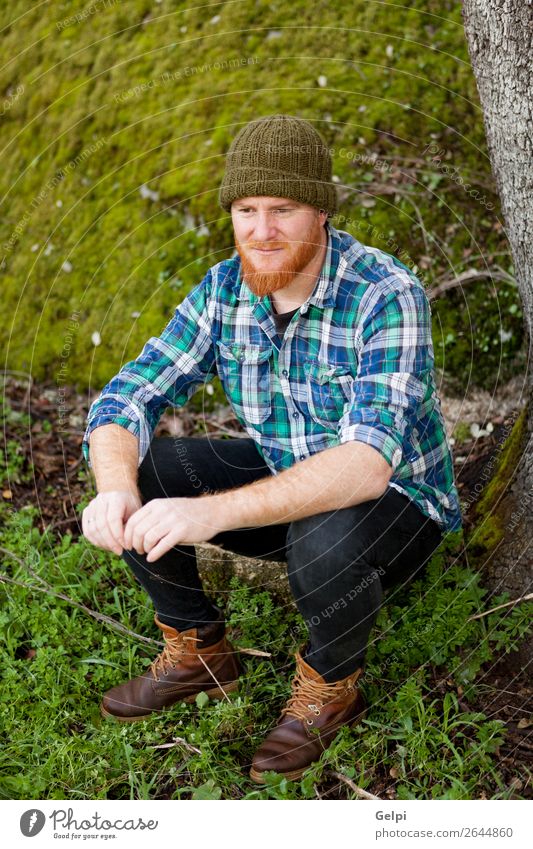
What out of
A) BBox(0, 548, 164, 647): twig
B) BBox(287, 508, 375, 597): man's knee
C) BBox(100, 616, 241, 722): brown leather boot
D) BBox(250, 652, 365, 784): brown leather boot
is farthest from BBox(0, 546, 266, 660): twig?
BBox(287, 508, 375, 597): man's knee

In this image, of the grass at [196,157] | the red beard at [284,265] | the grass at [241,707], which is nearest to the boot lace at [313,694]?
the grass at [241,707]

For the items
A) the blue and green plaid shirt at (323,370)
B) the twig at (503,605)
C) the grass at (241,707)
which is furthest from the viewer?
the twig at (503,605)

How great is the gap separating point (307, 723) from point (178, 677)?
18.2 inches

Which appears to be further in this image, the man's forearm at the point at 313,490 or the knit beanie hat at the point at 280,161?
the knit beanie hat at the point at 280,161

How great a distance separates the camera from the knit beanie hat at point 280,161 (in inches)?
87.7

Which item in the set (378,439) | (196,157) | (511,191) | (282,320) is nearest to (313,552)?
(378,439)

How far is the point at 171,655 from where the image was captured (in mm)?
2613

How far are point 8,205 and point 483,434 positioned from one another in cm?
282

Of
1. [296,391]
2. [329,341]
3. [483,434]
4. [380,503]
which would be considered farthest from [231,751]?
[483,434]

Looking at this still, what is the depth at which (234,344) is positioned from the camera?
8.45 ft

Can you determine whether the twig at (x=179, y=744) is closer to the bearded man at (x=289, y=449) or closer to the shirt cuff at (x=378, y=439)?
the bearded man at (x=289, y=449)

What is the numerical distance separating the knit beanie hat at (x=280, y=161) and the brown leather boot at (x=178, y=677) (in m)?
1.34

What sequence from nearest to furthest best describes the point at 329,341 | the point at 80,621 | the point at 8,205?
the point at 329,341
the point at 80,621
the point at 8,205
